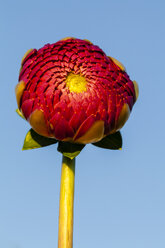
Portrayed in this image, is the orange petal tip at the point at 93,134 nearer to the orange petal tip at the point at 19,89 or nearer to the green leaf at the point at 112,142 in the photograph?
the green leaf at the point at 112,142

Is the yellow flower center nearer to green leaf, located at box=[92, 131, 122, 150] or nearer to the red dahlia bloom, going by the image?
the red dahlia bloom

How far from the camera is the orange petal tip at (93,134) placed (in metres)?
3.83

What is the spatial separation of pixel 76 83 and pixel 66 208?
1101 millimetres

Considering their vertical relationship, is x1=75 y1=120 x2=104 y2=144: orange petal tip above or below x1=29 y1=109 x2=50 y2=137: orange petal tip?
below

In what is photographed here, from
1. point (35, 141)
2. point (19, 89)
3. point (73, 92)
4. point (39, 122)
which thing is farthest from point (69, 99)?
point (35, 141)

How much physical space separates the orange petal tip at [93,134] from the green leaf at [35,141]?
375 mm

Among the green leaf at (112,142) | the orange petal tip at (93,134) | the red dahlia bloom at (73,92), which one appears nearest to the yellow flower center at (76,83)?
the red dahlia bloom at (73,92)

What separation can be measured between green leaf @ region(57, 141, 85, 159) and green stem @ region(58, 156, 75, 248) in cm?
12

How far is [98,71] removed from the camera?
4.05 metres

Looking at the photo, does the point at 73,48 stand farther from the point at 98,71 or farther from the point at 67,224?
the point at 67,224

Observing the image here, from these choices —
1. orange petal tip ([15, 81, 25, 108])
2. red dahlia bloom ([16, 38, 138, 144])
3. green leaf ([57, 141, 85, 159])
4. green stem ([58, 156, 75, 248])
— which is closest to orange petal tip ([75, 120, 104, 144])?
red dahlia bloom ([16, 38, 138, 144])

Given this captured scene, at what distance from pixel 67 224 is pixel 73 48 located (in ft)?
5.18

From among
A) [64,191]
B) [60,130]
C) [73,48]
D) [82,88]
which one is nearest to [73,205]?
[64,191]

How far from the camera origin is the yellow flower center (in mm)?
3880
